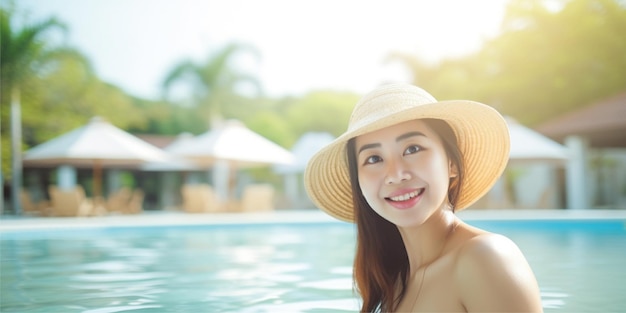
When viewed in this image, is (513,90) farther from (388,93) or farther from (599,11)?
(388,93)

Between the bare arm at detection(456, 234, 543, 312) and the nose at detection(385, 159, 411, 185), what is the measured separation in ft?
0.80

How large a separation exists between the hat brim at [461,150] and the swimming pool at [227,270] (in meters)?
1.69

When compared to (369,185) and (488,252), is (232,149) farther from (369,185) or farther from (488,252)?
(488,252)

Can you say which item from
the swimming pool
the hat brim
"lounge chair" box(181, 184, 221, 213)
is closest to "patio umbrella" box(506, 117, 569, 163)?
the swimming pool

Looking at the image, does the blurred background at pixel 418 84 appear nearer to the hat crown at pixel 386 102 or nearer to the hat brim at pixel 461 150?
the hat brim at pixel 461 150

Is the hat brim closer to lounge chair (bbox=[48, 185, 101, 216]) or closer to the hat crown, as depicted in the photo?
the hat crown

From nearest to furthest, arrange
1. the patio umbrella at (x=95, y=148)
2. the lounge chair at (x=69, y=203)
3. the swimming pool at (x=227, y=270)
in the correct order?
the swimming pool at (x=227, y=270) → the lounge chair at (x=69, y=203) → the patio umbrella at (x=95, y=148)

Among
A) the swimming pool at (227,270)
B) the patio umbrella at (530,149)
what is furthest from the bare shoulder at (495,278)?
the patio umbrella at (530,149)

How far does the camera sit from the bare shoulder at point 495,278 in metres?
1.51

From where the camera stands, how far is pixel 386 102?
76.0 inches

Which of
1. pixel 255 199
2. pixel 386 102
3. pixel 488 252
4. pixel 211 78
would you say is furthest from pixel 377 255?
pixel 211 78

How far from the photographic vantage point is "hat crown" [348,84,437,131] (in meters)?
1.88

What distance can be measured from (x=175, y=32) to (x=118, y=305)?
155ft

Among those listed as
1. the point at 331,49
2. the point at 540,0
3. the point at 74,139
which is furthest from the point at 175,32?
the point at 74,139
